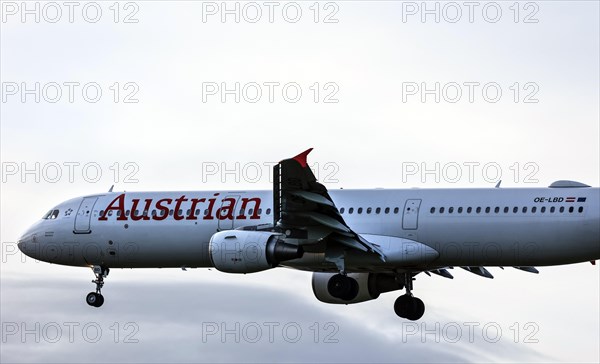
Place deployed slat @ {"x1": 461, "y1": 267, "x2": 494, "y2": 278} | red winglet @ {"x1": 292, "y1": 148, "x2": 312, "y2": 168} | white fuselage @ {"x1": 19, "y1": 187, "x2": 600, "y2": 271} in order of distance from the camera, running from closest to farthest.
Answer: red winglet @ {"x1": 292, "y1": 148, "x2": 312, "y2": 168}, white fuselage @ {"x1": 19, "y1": 187, "x2": 600, "y2": 271}, deployed slat @ {"x1": 461, "y1": 267, "x2": 494, "y2": 278}

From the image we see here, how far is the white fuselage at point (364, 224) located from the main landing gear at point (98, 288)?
1.16 ft

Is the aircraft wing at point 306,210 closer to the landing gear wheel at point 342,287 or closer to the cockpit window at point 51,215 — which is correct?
the landing gear wheel at point 342,287

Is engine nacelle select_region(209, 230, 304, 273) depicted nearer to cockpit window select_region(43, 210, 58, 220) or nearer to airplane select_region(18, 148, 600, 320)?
airplane select_region(18, 148, 600, 320)

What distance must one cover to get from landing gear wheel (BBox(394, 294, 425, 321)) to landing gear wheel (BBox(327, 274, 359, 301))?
3121 millimetres

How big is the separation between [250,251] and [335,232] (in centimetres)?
257

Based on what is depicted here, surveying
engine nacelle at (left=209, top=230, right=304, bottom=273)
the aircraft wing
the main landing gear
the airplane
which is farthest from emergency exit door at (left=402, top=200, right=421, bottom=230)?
the main landing gear

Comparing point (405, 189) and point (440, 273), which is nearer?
point (405, 189)

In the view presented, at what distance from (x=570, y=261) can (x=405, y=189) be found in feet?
18.2

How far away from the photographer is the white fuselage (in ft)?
113

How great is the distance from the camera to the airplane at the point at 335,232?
3400 cm

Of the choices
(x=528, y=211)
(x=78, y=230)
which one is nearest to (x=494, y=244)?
(x=528, y=211)

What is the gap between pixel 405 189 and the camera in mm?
36844

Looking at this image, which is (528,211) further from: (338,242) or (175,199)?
(175,199)

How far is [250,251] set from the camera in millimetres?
34031
